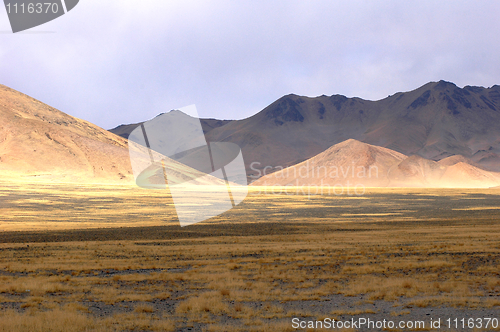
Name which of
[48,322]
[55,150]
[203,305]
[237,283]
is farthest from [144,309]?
[55,150]

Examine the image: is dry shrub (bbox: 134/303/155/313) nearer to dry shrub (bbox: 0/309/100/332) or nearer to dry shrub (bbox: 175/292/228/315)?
dry shrub (bbox: 175/292/228/315)

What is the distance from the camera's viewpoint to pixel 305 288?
15.0 m

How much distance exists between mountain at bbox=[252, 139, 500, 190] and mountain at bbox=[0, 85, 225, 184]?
45.3 metres

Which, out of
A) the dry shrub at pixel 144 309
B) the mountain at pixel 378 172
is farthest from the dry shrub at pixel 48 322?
the mountain at pixel 378 172

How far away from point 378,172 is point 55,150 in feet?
372

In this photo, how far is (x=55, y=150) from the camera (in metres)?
125

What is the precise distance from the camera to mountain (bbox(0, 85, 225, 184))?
11519 cm

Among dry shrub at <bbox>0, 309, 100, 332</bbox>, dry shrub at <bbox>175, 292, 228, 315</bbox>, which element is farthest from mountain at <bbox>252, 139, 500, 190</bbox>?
dry shrub at <bbox>0, 309, 100, 332</bbox>

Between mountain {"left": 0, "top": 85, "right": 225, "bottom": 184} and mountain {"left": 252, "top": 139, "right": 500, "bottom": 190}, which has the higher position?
mountain {"left": 0, "top": 85, "right": 225, "bottom": 184}

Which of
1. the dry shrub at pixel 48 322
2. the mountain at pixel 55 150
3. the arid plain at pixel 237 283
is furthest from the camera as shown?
the mountain at pixel 55 150

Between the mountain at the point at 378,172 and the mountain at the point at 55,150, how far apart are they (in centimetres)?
4526

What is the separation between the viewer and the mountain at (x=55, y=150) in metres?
115

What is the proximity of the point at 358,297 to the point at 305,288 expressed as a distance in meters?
2.00

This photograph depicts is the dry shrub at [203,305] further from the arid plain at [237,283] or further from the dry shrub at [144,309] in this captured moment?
the dry shrub at [144,309]
